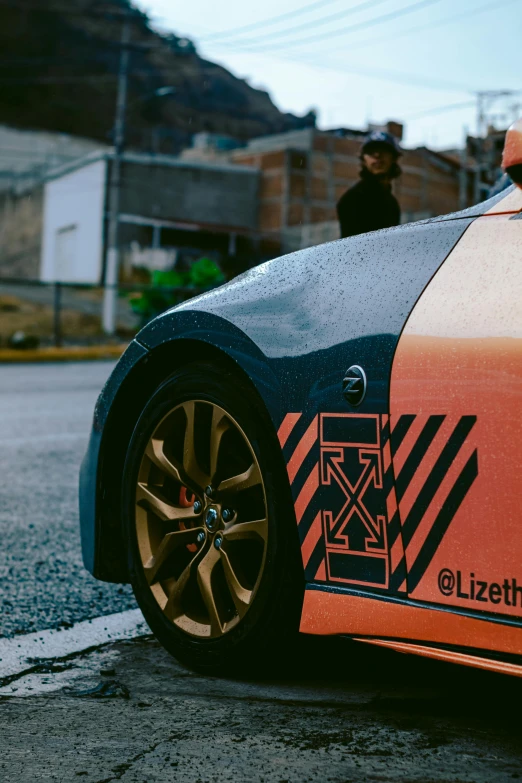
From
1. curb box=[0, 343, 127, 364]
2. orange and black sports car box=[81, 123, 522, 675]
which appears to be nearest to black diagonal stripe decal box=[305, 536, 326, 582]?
orange and black sports car box=[81, 123, 522, 675]

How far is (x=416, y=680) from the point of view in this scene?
3115 mm

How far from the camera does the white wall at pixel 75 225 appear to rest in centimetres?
5328

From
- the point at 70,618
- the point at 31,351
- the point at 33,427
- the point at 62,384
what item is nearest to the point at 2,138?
the point at 31,351

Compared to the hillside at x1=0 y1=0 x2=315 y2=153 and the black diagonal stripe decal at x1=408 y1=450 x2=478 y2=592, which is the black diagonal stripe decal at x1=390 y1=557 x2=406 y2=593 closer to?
the black diagonal stripe decal at x1=408 y1=450 x2=478 y2=592

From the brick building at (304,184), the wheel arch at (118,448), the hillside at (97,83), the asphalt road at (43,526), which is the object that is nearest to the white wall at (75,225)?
the brick building at (304,184)

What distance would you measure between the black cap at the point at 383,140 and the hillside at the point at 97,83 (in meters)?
118

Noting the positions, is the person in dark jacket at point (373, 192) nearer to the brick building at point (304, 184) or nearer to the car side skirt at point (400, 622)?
the car side skirt at point (400, 622)

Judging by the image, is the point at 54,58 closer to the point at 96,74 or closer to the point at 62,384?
the point at 96,74

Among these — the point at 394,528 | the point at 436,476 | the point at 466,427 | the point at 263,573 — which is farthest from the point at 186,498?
the point at 466,427

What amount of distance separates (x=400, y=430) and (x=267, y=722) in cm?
76

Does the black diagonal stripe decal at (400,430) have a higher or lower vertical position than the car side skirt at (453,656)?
higher

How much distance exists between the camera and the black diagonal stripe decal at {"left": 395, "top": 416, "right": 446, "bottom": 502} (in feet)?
8.20

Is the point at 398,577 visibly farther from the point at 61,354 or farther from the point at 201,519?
the point at 61,354

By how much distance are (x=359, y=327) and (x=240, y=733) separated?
0.96 metres
